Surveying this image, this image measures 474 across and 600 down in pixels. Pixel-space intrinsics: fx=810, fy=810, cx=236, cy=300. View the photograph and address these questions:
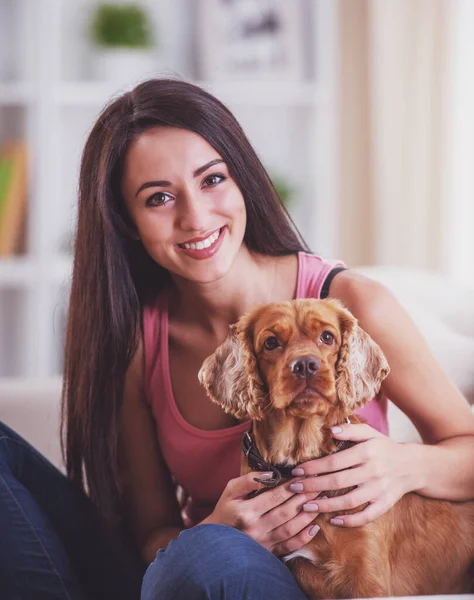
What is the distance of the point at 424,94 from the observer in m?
3.04

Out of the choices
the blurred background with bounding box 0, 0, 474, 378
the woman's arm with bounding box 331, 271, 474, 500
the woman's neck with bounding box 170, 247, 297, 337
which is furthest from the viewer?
the blurred background with bounding box 0, 0, 474, 378

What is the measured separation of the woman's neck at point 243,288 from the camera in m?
1.44

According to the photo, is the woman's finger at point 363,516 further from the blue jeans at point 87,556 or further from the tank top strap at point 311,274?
the tank top strap at point 311,274

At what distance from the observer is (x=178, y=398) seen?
1523 mm

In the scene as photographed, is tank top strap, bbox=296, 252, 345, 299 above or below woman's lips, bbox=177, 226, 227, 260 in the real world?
below

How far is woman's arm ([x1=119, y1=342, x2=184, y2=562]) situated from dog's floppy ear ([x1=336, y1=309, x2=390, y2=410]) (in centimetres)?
54

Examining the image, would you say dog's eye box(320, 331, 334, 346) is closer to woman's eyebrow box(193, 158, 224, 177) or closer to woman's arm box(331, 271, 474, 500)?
woman's arm box(331, 271, 474, 500)

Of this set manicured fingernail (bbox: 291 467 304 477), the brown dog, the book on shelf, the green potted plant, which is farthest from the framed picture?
manicured fingernail (bbox: 291 467 304 477)

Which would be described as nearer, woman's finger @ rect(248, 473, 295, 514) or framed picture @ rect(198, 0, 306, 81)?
woman's finger @ rect(248, 473, 295, 514)

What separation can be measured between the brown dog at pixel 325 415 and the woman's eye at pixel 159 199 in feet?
0.94

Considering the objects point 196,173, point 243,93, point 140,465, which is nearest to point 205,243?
point 196,173

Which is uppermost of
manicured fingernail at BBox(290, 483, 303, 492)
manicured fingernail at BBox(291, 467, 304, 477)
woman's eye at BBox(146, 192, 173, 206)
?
woman's eye at BBox(146, 192, 173, 206)

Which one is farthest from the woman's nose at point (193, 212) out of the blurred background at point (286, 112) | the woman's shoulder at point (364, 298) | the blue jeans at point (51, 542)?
the blurred background at point (286, 112)

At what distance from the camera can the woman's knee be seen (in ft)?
3.71
